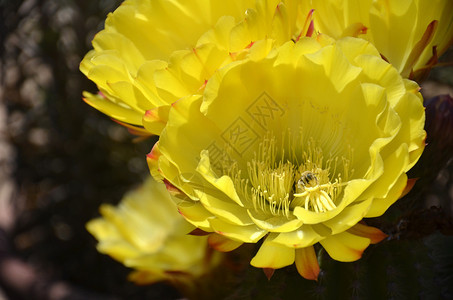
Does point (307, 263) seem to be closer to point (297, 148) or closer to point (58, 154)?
point (297, 148)

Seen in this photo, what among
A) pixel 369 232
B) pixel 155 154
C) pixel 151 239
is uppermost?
pixel 155 154

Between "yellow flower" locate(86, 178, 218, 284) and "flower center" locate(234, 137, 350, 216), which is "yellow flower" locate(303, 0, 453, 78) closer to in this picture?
"flower center" locate(234, 137, 350, 216)

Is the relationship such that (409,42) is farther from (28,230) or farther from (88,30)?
(28,230)

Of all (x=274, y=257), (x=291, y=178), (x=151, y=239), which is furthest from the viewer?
(x=151, y=239)

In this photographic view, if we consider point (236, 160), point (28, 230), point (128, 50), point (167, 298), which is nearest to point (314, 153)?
point (236, 160)

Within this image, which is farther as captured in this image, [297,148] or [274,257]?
[297,148]

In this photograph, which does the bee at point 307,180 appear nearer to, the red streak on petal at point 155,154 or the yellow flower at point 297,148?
the yellow flower at point 297,148

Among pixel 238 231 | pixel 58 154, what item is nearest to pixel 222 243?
pixel 238 231
